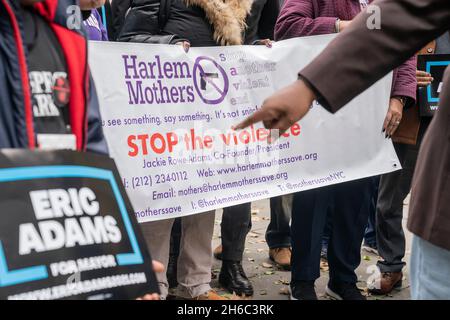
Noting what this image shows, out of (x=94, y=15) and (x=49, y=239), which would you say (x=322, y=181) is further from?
(x=49, y=239)

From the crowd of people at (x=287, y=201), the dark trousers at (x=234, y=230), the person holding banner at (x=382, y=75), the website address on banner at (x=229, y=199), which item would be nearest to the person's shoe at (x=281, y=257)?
the crowd of people at (x=287, y=201)

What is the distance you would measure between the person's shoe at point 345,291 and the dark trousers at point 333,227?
0.11ft

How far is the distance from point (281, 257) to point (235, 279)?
74 cm

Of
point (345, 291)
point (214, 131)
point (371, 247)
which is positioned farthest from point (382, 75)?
point (371, 247)

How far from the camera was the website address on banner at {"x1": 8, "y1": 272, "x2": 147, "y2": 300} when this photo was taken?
140 cm

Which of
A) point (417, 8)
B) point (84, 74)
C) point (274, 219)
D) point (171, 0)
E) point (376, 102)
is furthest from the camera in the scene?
point (274, 219)

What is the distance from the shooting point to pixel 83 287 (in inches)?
58.3

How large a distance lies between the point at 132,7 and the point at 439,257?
107 inches

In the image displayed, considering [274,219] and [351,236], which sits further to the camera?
[274,219]

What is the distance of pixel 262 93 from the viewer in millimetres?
4039

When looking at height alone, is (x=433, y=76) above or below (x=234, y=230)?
above

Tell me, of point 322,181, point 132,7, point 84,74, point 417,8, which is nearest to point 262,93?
point 322,181

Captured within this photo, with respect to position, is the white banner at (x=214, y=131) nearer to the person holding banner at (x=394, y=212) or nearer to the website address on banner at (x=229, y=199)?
the website address on banner at (x=229, y=199)

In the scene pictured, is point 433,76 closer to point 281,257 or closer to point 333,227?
point 333,227
